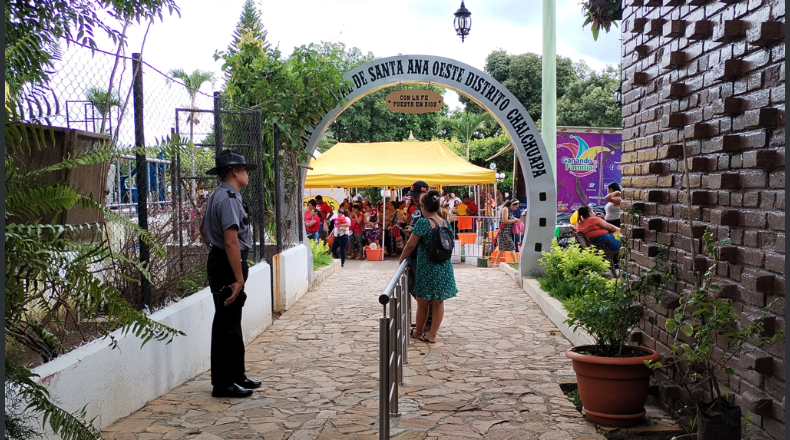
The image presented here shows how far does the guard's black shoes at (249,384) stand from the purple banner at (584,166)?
36.9 feet

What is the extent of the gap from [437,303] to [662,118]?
331 cm

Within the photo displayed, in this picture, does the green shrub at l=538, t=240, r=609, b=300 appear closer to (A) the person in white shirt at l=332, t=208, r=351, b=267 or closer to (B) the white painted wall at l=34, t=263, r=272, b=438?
(B) the white painted wall at l=34, t=263, r=272, b=438

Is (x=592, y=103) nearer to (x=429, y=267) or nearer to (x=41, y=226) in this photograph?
(x=429, y=267)

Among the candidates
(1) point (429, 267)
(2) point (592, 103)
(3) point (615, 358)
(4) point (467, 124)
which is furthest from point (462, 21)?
(4) point (467, 124)

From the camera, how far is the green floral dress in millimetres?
7230

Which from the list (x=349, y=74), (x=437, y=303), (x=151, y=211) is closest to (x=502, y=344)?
(x=437, y=303)

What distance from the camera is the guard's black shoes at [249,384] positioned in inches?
221

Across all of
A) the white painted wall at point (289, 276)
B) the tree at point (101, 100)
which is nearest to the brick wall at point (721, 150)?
the tree at point (101, 100)

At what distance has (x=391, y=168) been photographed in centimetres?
1742

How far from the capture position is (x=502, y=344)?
751 centimetres

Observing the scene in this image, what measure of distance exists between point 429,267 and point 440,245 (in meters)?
0.33

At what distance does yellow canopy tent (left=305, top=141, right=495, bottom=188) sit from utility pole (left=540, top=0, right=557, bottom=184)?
3897mm

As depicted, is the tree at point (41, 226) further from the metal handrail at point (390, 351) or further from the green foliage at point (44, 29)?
the metal handrail at point (390, 351)

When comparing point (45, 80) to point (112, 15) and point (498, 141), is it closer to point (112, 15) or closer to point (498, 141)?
point (112, 15)
